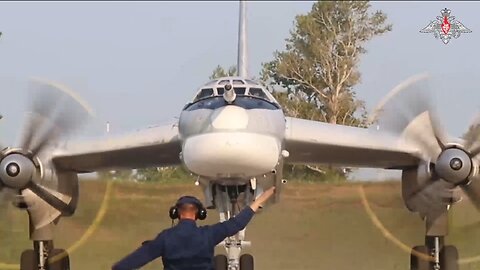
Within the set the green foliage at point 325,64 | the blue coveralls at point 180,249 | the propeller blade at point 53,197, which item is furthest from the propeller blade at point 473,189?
the green foliage at point 325,64

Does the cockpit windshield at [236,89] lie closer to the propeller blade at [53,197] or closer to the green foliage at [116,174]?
the propeller blade at [53,197]

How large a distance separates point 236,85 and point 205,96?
42cm

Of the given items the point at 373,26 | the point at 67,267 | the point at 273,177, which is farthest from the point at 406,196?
the point at 373,26

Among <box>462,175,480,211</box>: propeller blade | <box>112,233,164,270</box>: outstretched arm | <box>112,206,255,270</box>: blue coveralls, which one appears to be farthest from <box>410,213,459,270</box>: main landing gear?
→ <box>112,233,164,270</box>: outstretched arm

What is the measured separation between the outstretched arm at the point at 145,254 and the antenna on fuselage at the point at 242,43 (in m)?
10.8

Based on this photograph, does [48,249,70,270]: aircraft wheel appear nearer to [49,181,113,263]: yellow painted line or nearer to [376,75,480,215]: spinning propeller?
[49,181,113,263]: yellow painted line

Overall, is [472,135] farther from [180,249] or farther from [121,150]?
[180,249]

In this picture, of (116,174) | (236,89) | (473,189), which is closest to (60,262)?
(116,174)

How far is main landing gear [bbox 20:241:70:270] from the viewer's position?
11742 mm

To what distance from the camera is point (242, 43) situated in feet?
52.4

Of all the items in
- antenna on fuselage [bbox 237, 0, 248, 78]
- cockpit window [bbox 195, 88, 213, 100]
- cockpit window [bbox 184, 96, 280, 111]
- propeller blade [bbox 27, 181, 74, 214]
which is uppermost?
antenna on fuselage [bbox 237, 0, 248, 78]

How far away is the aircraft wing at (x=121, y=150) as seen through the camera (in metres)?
11.5

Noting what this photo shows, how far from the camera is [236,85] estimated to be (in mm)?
10289

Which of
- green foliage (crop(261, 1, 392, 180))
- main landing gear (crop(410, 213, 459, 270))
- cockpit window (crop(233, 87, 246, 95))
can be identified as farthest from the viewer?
green foliage (crop(261, 1, 392, 180))
